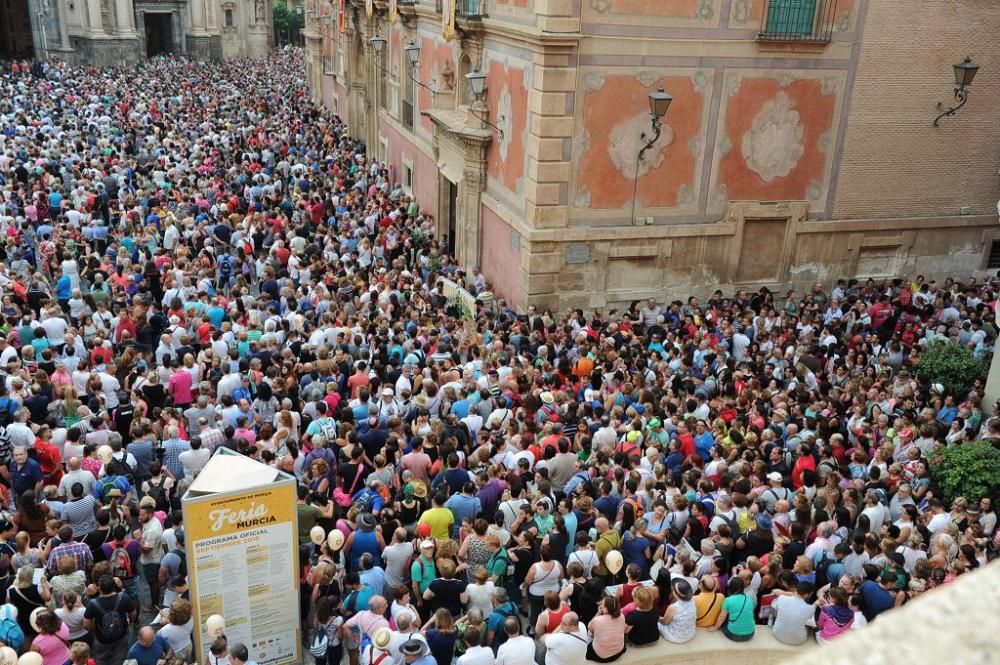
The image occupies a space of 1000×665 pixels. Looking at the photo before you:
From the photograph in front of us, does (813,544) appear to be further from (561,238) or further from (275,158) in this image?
(275,158)

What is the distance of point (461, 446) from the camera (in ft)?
36.2

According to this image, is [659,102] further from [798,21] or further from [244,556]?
[244,556]

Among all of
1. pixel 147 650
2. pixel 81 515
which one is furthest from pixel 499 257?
pixel 147 650

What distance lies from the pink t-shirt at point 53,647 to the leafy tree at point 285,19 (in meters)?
85.8

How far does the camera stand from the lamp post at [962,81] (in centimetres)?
1756

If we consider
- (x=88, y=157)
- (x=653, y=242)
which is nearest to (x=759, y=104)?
(x=653, y=242)

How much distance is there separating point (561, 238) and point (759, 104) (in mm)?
4826

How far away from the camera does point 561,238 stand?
16.9 meters

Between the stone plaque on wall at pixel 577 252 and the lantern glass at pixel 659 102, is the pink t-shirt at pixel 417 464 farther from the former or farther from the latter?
the lantern glass at pixel 659 102

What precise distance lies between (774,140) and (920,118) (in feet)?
11.4

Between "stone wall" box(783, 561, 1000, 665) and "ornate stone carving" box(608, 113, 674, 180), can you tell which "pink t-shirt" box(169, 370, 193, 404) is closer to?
"ornate stone carving" box(608, 113, 674, 180)

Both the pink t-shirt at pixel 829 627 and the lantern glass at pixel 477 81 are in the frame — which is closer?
the pink t-shirt at pixel 829 627

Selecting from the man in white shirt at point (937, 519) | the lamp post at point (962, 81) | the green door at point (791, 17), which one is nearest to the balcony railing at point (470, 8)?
the green door at point (791, 17)

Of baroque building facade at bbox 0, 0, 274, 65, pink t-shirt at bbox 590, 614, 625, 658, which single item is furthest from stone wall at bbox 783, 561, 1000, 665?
baroque building facade at bbox 0, 0, 274, 65
